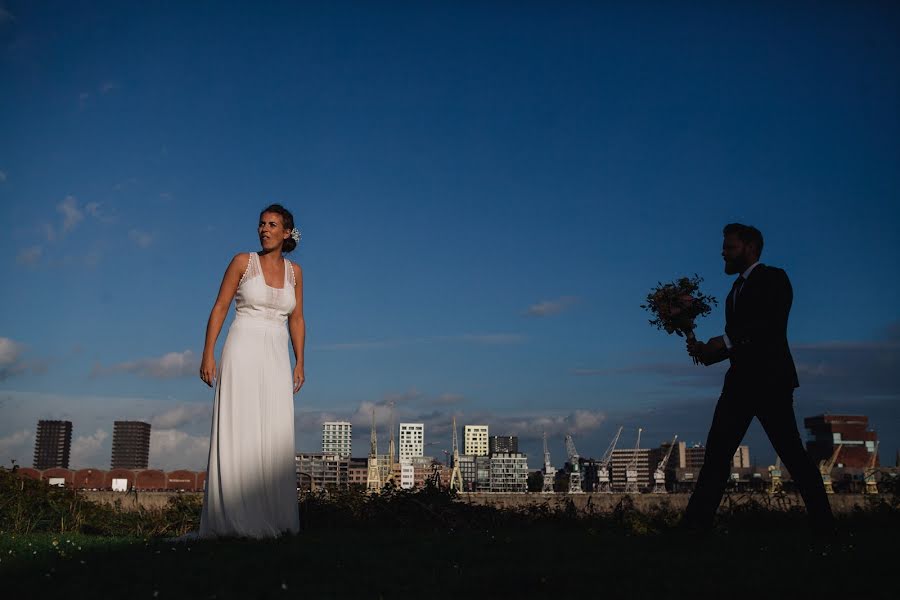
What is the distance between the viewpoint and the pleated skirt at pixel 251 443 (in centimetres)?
604

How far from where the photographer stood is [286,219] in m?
6.93

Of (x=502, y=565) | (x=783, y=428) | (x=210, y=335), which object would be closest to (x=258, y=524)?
(x=210, y=335)

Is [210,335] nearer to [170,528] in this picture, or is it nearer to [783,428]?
[170,528]

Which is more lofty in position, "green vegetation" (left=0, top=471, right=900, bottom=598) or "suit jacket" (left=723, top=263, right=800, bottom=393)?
"suit jacket" (left=723, top=263, right=800, bottom=393)

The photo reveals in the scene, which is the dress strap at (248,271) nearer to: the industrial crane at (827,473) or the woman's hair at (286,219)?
the woman's hair at (286,219)

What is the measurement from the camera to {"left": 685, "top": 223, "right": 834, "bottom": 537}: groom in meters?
5.63

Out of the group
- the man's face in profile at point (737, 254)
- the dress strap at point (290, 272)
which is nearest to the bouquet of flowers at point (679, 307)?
the man's face in profile at point (737, 254)

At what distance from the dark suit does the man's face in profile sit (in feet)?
0.63

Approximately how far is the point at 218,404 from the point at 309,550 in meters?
1.98

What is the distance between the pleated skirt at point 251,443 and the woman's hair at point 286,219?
2.92ft

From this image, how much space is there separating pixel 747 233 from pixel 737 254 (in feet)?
0.72

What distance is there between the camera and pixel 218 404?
6.24 m

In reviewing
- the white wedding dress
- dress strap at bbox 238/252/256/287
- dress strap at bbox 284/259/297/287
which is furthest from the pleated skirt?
dress strap at bbox 284/259/297/287

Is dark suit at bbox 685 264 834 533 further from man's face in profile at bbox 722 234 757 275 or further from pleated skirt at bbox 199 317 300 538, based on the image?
pleated skirt at bbox 199 317 300 538
